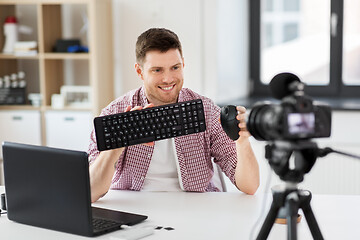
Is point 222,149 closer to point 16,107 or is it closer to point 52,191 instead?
point 52,191

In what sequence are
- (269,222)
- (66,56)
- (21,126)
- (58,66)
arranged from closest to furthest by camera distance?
(269,222)
(66,56)
(21,126)
(58,66)

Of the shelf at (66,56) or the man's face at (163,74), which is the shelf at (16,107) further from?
the man's face at (163,74)

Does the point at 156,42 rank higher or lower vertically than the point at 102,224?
higher

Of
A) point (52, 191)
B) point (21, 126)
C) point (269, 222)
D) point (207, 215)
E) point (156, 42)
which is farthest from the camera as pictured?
point (21, 126)

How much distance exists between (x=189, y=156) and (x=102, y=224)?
1.96 feet

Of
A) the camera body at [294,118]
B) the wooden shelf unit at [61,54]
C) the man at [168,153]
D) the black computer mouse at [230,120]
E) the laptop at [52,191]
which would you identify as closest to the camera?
the camera body at [294,118]

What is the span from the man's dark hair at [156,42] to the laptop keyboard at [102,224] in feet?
2.31

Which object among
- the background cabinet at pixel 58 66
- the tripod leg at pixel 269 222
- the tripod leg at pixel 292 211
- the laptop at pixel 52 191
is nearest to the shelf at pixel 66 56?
the background cabinet at pixel 58 66

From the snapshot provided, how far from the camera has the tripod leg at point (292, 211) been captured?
120 cm

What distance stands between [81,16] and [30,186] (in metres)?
2.37

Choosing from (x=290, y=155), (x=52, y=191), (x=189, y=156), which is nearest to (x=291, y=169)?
(x=290, y=155)

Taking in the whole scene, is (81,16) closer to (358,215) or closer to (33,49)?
(33,49)

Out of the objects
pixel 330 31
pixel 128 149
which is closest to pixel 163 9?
pixel 330 31

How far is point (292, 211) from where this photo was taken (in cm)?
120
